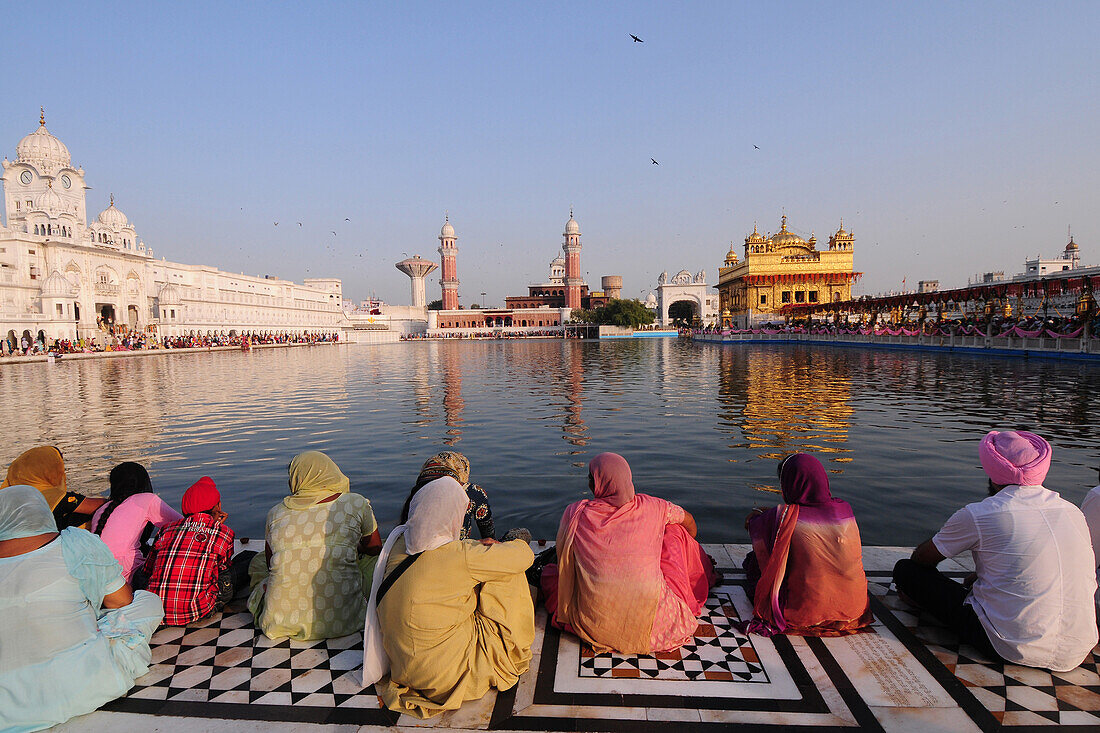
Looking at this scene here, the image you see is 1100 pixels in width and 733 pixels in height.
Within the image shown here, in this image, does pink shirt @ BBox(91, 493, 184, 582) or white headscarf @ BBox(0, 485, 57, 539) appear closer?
white headscarf @ BBox(0, 485, 57, 539)

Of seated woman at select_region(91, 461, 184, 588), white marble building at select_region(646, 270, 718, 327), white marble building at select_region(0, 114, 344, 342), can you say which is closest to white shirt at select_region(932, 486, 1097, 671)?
seated woman at select_region(91, 461, 184, 588)

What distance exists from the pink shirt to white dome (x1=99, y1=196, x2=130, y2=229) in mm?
55880

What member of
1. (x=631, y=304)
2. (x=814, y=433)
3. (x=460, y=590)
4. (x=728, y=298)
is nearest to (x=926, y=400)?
(x=814, y=433)

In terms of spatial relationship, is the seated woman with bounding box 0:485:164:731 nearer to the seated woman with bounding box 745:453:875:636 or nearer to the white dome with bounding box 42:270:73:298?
the seated woman with bounding box 745:453:875:636

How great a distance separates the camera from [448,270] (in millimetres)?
97062

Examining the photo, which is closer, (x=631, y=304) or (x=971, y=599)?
(x=971, y=599)

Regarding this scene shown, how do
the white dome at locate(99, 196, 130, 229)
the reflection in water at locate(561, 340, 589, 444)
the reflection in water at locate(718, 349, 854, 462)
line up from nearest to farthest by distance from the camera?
the reflection in water at locate(718, 349, 854, 462) < the reflection in water at locate(561, 340, 589, 444) < the white dome at locate(99, 196, 130, 229)

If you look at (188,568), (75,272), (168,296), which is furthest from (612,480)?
(168,296)

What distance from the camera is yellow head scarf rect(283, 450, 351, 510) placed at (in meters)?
2.89

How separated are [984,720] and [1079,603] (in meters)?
0.70

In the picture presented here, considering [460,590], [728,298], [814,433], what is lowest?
[814,433]

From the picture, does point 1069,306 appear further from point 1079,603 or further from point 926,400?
point 1079,603

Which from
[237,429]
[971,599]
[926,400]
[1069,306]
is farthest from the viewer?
[1069,306]

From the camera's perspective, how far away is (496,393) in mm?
14367
